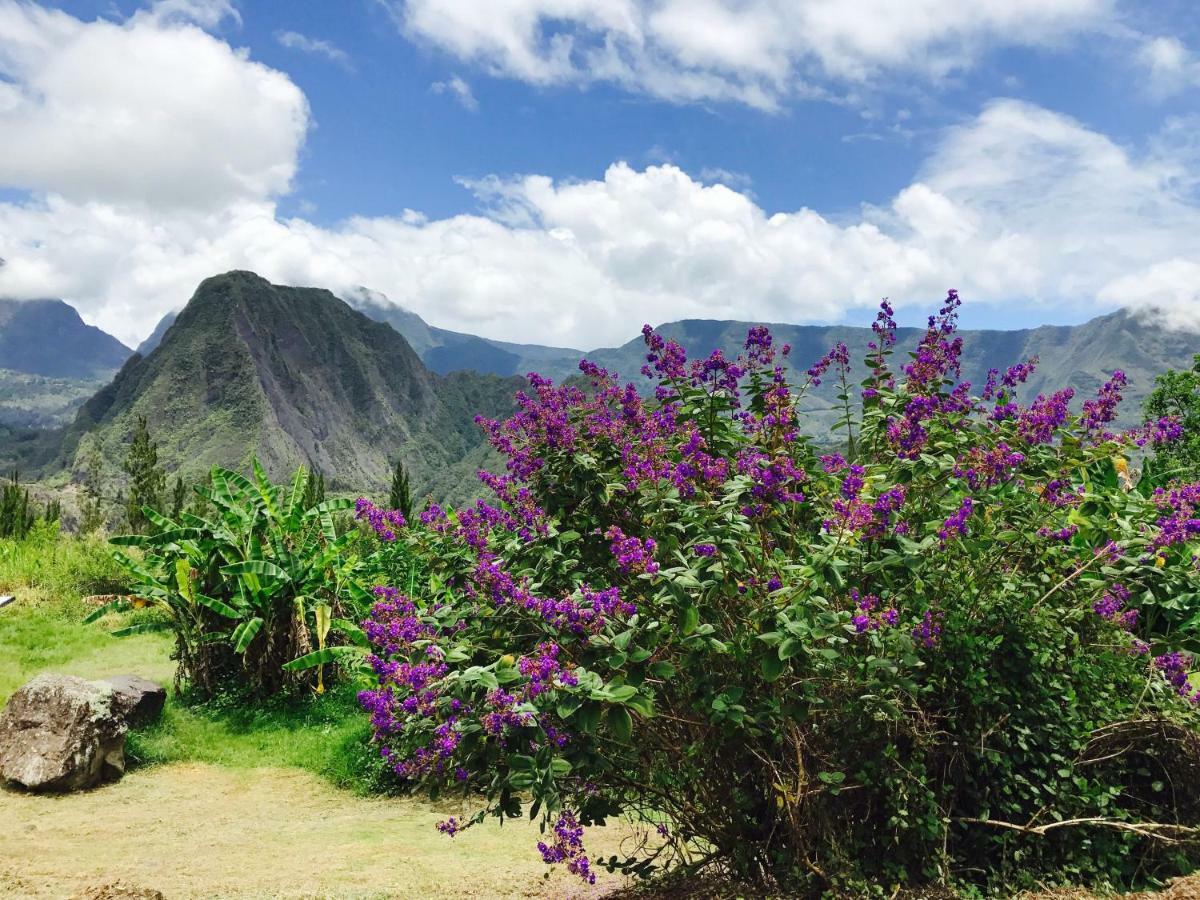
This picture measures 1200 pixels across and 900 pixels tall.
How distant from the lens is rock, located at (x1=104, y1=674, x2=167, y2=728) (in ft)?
27.6

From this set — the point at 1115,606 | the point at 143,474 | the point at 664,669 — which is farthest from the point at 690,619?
the point at 143,474

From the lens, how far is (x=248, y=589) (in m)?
9.64

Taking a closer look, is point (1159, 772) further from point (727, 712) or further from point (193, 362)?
point (193, 362)

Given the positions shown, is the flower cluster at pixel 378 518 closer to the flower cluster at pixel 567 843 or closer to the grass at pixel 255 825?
the grass at pixel 255 825

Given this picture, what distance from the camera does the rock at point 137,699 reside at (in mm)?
8414

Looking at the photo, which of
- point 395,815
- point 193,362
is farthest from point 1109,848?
point 193,362

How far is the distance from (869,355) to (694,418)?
3.98 feet

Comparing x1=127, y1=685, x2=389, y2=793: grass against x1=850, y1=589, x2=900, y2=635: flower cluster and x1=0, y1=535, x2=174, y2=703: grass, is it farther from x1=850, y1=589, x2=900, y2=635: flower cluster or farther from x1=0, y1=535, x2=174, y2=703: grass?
x1=850, y1=589, x2=900, y2=635: flower cluster

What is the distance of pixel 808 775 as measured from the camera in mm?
3703

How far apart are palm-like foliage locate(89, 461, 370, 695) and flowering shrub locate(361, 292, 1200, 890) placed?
6.04 meters

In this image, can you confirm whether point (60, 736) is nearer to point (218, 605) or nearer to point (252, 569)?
point (218, 605)

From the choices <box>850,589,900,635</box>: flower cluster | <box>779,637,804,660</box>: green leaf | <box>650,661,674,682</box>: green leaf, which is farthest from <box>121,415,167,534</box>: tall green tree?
<box>779,637,804,660</box>: green leaf

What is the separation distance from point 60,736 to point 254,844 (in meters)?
2.81

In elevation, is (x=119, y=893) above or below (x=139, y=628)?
above
